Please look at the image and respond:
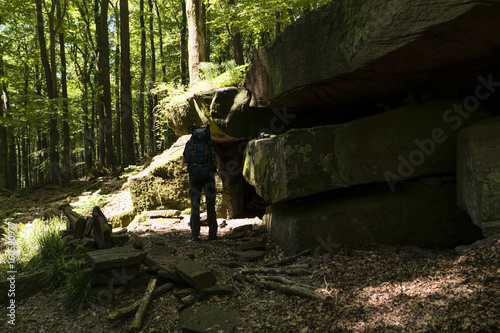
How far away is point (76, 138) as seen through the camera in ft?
67.5

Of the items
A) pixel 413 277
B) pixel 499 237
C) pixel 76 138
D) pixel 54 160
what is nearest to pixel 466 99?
pixel 499 237

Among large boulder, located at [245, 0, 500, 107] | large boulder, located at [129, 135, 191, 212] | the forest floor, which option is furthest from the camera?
large boulder, located at [129, 135, 191, 212]

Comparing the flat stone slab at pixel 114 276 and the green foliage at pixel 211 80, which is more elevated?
the green foliage at pixel 211 80

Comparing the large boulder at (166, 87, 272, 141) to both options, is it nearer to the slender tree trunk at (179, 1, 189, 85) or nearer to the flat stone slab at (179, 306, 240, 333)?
the flat stone slab at (179, 306, 240, 333)

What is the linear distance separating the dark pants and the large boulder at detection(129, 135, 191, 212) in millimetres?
2072

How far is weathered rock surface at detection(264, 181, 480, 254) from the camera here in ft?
15.1

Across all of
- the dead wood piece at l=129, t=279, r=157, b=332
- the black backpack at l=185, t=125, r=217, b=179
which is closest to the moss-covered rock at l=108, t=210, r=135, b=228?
the black backpack at l=185, t=125, r=217, b=179

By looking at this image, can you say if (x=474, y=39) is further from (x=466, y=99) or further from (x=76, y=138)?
(x=76, y=138)

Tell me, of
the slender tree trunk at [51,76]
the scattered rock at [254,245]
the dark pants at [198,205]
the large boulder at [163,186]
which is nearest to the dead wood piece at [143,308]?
the scattered rock at [254,245]

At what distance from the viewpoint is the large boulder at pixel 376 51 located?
321 centimetres

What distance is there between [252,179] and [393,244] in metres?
2.82

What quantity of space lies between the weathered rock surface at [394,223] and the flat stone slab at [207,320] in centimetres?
170

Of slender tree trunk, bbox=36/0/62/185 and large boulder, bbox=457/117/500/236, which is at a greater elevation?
slender tree trunk, bbox=36/0/62/185

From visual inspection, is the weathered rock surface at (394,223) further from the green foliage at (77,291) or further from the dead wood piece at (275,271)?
the green foliage at (77,291)
